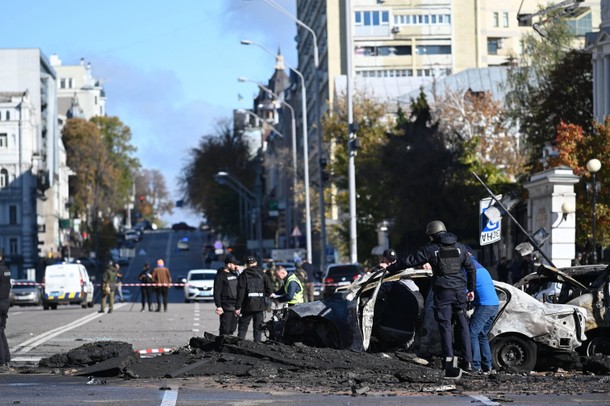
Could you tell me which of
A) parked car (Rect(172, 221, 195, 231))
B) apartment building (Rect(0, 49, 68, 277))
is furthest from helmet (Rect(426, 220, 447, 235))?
parked car (Rect(172, 221, 195, 231))

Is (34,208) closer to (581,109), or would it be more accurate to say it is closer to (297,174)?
(297,174)

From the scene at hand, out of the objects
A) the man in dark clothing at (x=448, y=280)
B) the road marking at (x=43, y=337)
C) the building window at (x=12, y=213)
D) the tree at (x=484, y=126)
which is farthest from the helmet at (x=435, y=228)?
the building window at (x=12, y=213)

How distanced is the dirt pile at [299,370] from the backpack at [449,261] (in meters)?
1.11

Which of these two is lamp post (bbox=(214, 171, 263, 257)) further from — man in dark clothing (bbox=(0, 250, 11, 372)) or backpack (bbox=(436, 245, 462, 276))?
backpack (bbox=(436, 245, 462, 276))

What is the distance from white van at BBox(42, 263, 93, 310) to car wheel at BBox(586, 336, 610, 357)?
3762 centimetres

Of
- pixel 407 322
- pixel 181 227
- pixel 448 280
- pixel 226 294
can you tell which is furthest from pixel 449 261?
pixel 181 227

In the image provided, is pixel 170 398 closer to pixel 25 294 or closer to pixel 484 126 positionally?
pixel 25 294

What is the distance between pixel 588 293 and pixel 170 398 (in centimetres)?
727

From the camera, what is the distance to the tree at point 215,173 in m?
115

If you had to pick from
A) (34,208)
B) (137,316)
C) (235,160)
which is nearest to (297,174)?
(235,160)

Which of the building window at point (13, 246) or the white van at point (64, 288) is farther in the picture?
the building window at point (13, 246)

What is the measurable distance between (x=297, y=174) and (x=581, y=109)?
32.0 meters

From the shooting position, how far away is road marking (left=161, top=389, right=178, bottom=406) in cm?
1364

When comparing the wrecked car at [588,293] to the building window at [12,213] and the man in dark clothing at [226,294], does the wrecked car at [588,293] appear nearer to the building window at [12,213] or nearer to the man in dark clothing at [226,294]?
the man in dark clothing at [226,294]
